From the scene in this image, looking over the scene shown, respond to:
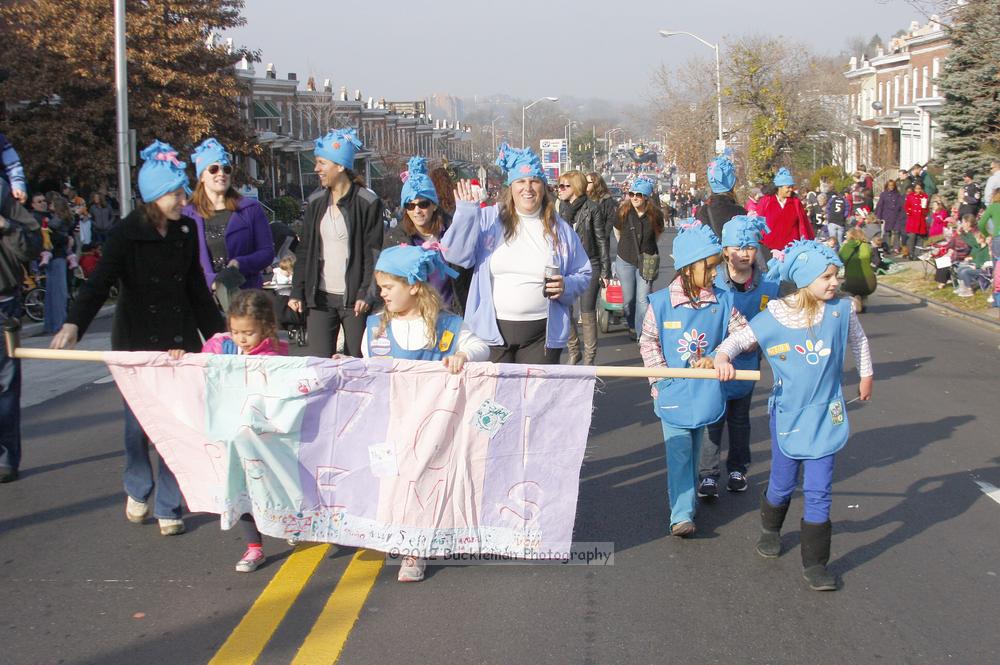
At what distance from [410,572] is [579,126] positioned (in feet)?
493

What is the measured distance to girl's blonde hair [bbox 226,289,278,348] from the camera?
544 cm

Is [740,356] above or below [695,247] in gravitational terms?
below

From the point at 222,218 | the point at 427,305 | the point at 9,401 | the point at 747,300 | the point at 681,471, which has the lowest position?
the point at 681,471

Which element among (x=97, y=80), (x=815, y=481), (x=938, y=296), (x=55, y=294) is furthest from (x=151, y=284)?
(x=97, y=80)

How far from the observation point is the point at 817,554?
5.12 metres

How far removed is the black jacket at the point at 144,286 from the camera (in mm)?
5820

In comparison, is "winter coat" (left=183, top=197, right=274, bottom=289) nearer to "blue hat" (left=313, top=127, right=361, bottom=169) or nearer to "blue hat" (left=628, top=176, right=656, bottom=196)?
"blue hat" (left=313, top=127, right=361, bottom=169)

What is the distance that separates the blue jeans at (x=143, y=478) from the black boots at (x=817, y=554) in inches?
128

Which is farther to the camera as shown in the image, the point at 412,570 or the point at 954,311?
the point at 954,311

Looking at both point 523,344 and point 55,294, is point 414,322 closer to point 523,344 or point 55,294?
point 523,344

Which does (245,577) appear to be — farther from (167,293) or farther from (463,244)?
(463,244)

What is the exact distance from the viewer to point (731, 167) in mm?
9969

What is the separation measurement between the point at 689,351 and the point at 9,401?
4.27 meters

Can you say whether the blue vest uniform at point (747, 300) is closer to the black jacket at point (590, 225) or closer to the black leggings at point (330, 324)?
the black leggings at point (330, 324)
